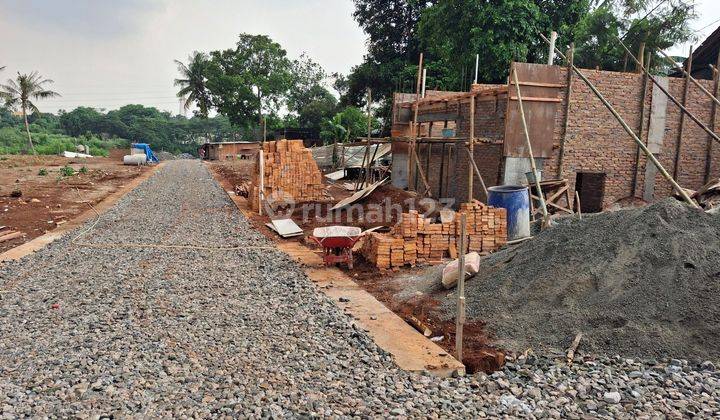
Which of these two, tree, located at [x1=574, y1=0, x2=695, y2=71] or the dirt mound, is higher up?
tree, located at [x1=574, y1=0, x2=695, y2=71]

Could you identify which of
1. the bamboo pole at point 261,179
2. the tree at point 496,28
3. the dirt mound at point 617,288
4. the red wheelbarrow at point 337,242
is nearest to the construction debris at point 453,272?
the dirt mound at point 617,288

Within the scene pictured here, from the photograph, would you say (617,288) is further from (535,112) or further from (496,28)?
(496,28)

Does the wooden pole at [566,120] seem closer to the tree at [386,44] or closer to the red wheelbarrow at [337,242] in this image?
the red wheelbarrow at [337,242]

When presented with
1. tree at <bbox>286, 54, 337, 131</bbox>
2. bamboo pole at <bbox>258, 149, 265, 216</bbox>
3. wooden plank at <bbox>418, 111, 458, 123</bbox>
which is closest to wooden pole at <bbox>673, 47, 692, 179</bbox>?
wooden plank at <bbox>418, 111, 458, 123</bbox>

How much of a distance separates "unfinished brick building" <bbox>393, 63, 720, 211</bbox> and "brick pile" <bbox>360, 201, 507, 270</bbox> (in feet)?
11.4

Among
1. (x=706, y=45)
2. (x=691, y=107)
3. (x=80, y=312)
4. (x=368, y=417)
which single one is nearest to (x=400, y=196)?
(x=691, y=107)

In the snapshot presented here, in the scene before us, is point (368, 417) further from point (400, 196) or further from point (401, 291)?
point (400, 196)

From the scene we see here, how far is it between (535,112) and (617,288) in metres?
7.38

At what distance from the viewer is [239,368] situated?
471 cm

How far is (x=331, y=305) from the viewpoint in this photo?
22.8ft

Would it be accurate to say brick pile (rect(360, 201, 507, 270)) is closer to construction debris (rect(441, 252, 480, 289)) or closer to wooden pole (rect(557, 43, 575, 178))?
construction debris (rect(441, 252, 480, 289))

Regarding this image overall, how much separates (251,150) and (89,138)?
30327mm

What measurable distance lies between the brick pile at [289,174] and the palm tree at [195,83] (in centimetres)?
4233

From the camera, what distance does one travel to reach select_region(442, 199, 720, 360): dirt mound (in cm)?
531
